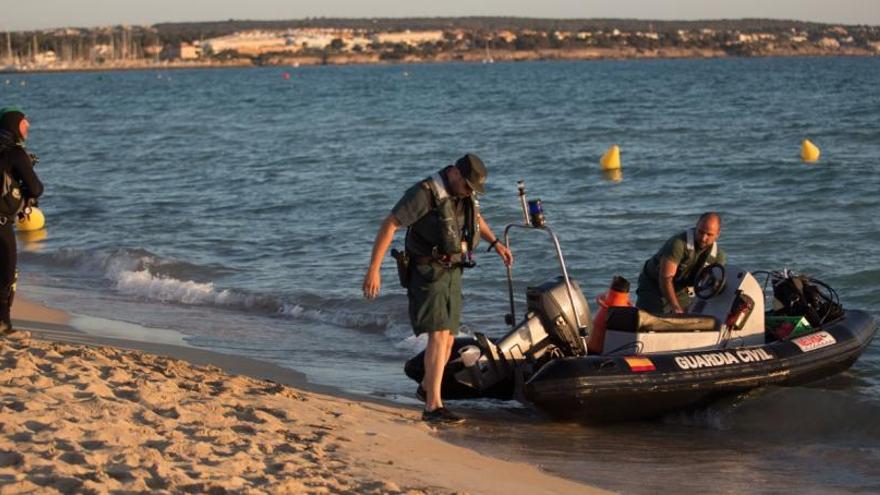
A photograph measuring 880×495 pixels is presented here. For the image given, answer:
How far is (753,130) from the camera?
105 feet

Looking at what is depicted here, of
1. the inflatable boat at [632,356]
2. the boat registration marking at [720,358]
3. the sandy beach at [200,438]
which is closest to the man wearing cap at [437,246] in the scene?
the inflatable boat at [632,356]

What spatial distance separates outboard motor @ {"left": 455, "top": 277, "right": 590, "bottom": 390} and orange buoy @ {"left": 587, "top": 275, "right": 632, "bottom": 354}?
158 mm

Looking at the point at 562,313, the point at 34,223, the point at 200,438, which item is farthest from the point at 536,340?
the point at 34,223

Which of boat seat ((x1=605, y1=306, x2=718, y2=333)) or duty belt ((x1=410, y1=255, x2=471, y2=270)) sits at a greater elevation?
duty belt ((x1=410, y1=255, x2=471, y2=270))

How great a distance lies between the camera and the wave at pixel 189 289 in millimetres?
11906

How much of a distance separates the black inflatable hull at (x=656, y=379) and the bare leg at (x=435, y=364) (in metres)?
0.53

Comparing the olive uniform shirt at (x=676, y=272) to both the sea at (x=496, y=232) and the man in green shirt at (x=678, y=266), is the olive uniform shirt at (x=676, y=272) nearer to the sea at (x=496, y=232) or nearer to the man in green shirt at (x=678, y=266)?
the man in green shirt at (x=678, y=266)

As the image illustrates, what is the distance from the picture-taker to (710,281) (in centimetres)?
879

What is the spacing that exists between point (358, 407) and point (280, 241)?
8.82 metres

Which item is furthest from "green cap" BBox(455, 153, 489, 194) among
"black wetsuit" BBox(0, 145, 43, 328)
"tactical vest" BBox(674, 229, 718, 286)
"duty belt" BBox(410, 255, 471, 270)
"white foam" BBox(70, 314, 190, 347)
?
"white foam" BBox(70, 314, 190, 347)

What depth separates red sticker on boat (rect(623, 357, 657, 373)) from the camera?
26.1ft

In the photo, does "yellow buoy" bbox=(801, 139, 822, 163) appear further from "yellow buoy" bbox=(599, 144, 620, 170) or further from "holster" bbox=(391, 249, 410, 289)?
"holster" bbox=(391, 249, 410, 289)

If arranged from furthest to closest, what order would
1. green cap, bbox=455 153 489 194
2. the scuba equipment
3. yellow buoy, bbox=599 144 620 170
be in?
1. yellow buoy, bbox=599 144 620 170
2. the scuba equipment
3. green cap, bbox=455 153 489 194

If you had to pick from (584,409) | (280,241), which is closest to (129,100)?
(280,241)
